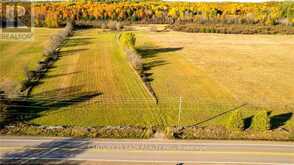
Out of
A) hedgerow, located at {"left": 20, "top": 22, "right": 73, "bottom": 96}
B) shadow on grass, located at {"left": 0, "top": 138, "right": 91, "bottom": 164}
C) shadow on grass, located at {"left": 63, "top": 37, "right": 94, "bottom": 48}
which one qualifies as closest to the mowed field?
shadow on grass, located at {"left": 63, "top": 37, "right": 94, "bottom": 48}

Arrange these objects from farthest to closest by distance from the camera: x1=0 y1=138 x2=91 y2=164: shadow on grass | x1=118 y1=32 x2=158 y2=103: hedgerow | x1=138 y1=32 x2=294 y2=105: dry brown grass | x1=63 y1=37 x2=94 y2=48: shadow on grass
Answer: x1=63 y1=37 x2=94 y2=48: shadow on grass → x1=118 y1=32 x2=158 y2=103: hedgerow → x1=138 y1=32 x2=294 y2=105: dry brown grass → x1=0 y1=138 x2=91 y2=164: shadow on grass

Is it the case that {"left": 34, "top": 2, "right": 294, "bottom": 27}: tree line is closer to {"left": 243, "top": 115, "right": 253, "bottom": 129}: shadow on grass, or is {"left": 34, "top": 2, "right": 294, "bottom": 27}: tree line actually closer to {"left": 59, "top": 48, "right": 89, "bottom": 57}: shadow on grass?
{"left": 59, "top": 48, "right": 89, "bottom": 57}: shadow on grass

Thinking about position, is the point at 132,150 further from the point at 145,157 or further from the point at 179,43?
the point at 179,43

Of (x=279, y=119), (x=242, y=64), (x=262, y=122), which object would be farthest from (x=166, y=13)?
(x=262, y=122)

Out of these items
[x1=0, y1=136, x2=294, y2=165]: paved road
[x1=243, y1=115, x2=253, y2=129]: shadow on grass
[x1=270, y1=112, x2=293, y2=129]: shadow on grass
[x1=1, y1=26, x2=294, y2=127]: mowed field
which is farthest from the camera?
[x1=1, y1=26, x2=294, y2=127]: mowed field

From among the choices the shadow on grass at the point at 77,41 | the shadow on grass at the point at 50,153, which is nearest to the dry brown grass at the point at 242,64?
the shadow on grass at the point at 77,41

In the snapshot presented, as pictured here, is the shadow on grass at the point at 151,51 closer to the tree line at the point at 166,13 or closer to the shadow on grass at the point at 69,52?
the shadow on grass at the point at 69,52
